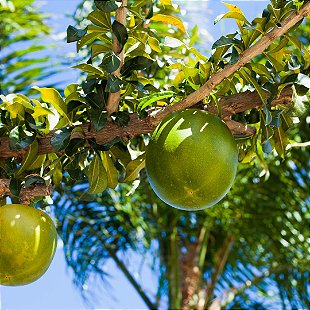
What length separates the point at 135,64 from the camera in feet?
3.92

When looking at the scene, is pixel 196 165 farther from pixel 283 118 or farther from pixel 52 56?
pixel 52 56

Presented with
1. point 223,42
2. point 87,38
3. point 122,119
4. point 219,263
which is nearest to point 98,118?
point 122,119

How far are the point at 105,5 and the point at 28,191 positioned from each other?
0.38 m

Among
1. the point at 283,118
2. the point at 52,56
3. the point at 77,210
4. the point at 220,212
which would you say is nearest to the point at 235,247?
the point at 220,212

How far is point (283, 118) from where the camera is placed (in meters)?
1.24

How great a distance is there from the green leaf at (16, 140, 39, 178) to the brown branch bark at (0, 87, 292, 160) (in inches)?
0.6

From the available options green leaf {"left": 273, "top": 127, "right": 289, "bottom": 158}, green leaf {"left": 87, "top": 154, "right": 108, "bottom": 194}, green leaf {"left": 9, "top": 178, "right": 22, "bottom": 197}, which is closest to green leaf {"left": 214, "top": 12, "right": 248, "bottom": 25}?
green leaf {"left": 273, "top": 127, "right": 289, "bottom": 158}

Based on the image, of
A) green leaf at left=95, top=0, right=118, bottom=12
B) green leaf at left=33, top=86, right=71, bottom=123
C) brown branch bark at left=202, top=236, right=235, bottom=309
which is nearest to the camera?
green leaf at left=95, top=0, right=118, bottom=12

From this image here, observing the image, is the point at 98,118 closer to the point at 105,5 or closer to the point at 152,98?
the point at 152,98

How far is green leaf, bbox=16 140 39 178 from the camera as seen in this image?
48.2 inches

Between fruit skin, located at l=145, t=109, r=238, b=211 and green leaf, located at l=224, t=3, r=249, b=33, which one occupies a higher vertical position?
green leaf, located at l=224, t=3, r=249, b=33

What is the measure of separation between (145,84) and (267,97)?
0.85 ft

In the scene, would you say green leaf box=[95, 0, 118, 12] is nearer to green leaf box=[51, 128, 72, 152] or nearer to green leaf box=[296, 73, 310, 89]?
green leaf box=[51, 128, 72, 152]

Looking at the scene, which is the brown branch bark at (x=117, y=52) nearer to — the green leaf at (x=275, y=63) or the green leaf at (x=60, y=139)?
the green leaf at (x=60, y=139)
